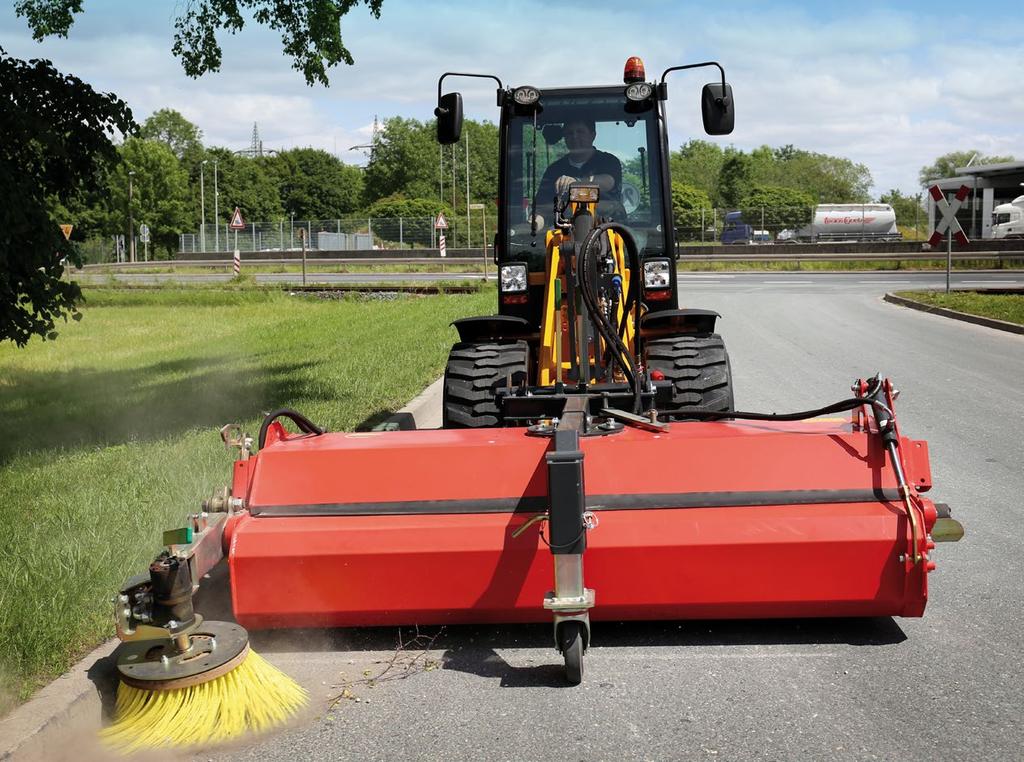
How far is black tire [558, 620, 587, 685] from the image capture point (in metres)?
3.93

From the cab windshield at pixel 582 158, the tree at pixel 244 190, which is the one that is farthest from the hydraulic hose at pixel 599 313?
the tree at pixel 244 190

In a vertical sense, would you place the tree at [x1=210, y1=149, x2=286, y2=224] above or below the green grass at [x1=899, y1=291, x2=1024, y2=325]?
above

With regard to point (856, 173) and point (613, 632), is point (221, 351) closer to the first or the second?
point (613, 632)

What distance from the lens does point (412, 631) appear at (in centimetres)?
456

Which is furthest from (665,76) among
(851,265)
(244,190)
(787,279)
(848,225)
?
(244,190)

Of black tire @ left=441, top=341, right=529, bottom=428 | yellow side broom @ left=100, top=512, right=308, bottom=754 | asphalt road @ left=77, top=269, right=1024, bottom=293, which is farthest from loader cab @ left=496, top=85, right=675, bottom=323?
asphalt road @ left=77, top=269, right=1024, bottom=293

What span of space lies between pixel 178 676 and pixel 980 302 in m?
21.3

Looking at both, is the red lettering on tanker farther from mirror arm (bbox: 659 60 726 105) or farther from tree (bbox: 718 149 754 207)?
mirror arm (bbox: 659 60 726 105)

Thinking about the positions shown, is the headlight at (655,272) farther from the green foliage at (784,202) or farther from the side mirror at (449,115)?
the green foliage at (784,202)

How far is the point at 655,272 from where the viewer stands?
7.50 meters

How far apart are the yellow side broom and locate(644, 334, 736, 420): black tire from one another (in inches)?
125

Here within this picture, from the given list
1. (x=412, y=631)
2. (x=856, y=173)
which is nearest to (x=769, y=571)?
(x=412, y=631)

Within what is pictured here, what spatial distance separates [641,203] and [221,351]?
10.6 meters

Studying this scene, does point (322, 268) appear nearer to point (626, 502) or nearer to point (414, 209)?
point (414, 209)
